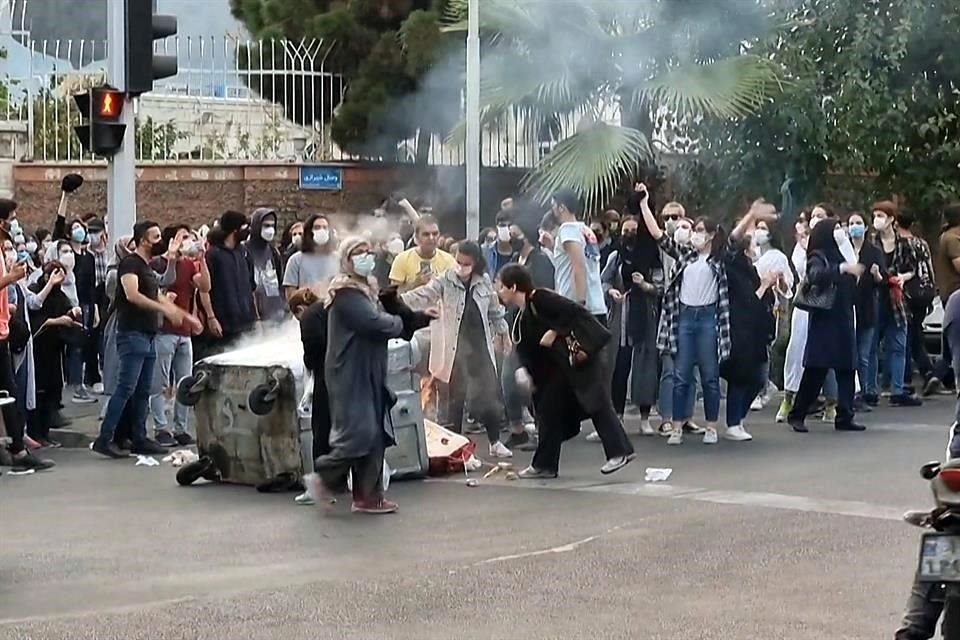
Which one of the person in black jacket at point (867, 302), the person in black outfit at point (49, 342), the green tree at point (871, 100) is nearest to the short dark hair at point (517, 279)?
the person in black outfit at point (49, 342)

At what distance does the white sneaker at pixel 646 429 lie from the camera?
13695mm

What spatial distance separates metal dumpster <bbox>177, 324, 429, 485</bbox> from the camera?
11016mm

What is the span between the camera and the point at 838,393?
1381cm

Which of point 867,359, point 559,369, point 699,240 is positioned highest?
point 699,240

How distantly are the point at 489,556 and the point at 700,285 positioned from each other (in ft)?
15.4

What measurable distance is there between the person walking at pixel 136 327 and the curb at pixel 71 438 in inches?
38.2

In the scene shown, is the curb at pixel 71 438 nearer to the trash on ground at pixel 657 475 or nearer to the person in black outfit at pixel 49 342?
the person in black outfit at pixel 49 342

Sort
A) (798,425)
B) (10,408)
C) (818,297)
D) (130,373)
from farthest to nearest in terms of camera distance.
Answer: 1. (798,425)
2. (818,297)
3. (130,373)
4. (10,408)

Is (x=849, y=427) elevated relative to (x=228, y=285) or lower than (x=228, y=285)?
lower

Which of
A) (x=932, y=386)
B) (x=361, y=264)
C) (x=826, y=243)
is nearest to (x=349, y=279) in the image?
(x=361, y=264)

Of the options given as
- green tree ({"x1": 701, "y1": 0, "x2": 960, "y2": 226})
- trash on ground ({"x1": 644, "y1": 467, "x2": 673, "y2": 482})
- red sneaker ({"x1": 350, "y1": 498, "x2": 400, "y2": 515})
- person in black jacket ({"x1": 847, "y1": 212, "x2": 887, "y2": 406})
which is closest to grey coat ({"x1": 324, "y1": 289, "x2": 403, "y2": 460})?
red sneaker ({"x1": 350, "y1": 498, "x2": 400, "y2": 515})

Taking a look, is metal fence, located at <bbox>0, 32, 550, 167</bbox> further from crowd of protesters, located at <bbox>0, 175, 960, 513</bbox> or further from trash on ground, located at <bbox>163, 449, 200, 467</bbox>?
trash on ground, located at <bbox>163, 449, 200, 467</bbox>

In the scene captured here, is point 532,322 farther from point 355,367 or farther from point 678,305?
point 678,305

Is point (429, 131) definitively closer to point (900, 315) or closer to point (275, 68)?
point (275, 68)
